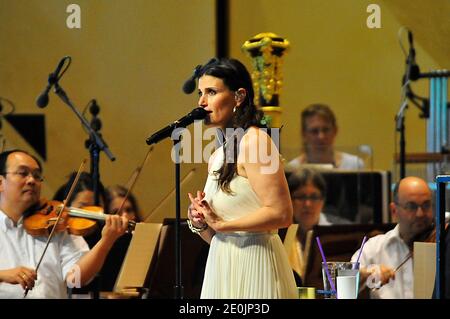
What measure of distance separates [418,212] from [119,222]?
3.98 ft

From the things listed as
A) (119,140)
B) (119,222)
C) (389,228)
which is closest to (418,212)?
(389,228)

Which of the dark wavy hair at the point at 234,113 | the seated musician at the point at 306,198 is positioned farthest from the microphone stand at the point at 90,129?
the dark wavy hair at the point at 234,113

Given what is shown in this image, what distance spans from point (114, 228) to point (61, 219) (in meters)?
0.20

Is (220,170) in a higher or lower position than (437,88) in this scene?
lower

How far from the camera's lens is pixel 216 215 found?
9.52 ft

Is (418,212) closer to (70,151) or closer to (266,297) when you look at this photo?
(266,297)

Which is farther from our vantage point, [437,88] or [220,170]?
[437,88]

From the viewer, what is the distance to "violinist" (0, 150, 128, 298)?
3637 mm

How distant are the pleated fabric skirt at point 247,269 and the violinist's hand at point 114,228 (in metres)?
0.79

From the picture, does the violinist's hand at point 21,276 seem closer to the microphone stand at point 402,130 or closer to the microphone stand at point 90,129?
the microphone stand at point 90,129

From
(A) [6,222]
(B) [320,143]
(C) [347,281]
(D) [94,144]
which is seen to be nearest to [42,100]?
(D) [94,144]

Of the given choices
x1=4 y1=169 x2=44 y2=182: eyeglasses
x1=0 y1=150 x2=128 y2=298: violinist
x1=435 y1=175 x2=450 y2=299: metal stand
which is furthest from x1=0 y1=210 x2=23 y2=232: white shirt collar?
x1=435 y1=175 x2=450 y2=299: metal stand

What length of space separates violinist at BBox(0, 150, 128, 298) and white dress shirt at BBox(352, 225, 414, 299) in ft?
3.39
